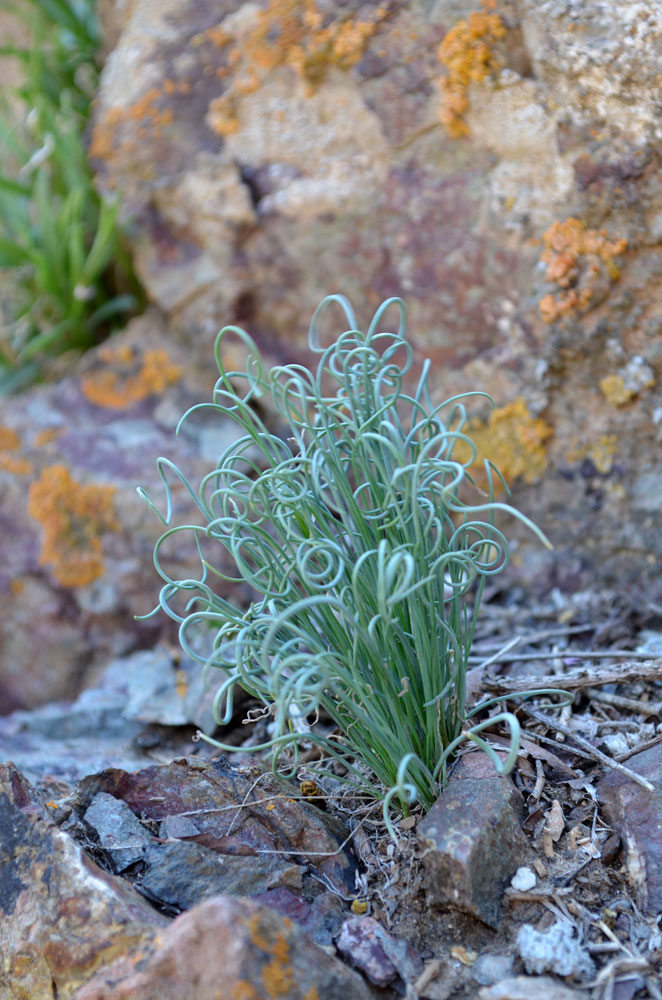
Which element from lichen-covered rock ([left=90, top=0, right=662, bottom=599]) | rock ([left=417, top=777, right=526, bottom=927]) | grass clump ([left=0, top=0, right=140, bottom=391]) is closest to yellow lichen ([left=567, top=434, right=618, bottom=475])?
lichen-covered rock ([left=90, top=0, right=662, bottom=599])

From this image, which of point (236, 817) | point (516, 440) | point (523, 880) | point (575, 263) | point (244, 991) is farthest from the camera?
point (516, 440)

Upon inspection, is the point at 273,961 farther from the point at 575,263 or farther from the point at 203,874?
the point at 575,263

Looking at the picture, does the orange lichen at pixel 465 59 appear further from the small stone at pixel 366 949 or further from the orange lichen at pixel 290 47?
the small stone at pixel 366 949

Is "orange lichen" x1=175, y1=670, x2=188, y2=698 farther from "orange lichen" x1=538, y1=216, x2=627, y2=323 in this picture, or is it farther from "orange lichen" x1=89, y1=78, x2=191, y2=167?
"orange lichen" x1=89, y1=78, x2=191, y2=167

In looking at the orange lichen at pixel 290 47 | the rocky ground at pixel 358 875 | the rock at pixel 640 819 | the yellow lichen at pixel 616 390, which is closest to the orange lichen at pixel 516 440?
the yellow lichen at pixel 616 390

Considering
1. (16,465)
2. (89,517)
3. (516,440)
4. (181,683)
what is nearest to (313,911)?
(181,683)

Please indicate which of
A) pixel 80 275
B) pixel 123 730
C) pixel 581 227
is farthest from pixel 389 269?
pixel 123 730
